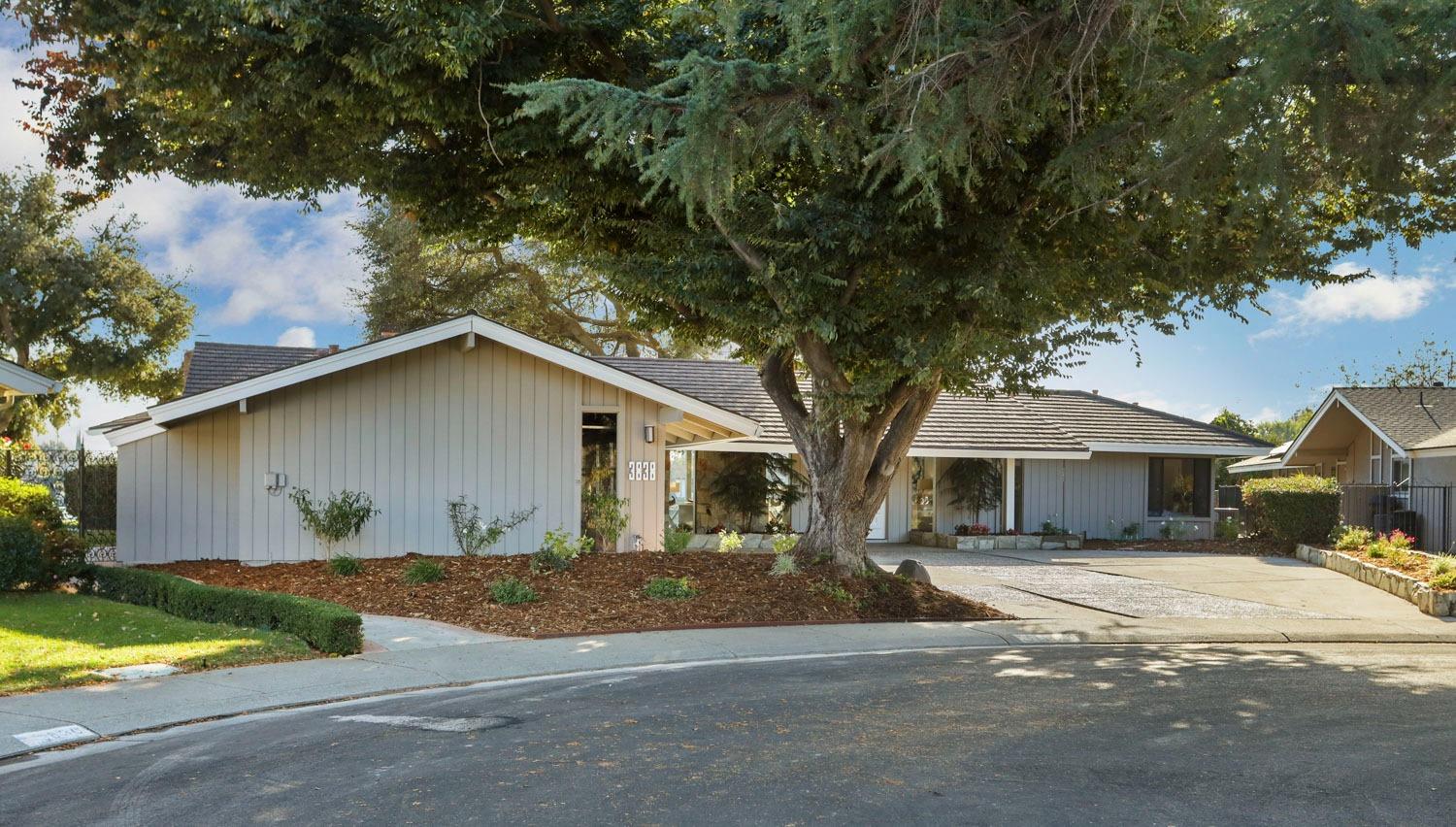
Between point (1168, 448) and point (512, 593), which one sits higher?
point (1168, 448)

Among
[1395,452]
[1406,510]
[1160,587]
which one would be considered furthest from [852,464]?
[1406,510]

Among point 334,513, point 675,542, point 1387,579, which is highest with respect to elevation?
point 334,513

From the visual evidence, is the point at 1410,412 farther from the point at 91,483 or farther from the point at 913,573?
the point at 91,483

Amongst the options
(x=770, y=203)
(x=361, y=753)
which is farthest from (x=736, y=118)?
(x=361, y=753)

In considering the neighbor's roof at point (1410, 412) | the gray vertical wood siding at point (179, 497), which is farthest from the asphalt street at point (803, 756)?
the neighbor's roof at point (1410, 412)

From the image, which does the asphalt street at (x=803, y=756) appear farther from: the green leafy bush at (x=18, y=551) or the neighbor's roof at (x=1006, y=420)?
the neighbor's roof at (x=1006, y=420)

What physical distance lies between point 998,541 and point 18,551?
20348 mm

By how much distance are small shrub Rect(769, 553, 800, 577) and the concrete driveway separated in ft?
10.2

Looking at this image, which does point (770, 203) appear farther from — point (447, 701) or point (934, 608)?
point (447, 701)

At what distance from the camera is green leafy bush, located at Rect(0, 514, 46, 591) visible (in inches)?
583

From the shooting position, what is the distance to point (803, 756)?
723 centimetres

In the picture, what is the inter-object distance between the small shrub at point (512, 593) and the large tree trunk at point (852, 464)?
405 cm

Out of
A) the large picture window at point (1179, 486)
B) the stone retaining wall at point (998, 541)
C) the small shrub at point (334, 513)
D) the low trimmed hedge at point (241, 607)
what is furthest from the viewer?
the large picture window at point (1179, 486)

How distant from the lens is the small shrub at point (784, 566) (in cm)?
1552
